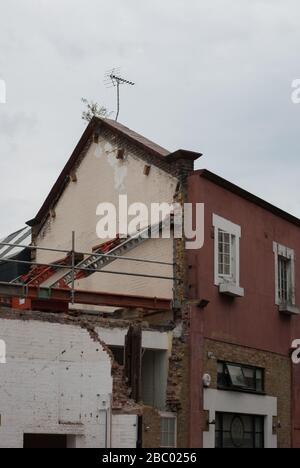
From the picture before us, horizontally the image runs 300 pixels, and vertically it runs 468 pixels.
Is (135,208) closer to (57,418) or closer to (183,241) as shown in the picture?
(183,241)

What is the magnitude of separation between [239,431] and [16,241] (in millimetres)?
11815

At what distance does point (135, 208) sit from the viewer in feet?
78.6

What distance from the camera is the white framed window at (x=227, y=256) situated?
72.4 ft

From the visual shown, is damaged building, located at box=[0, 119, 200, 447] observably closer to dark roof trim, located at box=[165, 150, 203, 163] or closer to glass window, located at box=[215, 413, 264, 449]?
dark roof trim, located at box=[165, 150, 203, 163]

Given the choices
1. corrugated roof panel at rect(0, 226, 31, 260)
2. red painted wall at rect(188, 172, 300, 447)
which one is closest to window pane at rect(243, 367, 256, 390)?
red painted wall at rect(188, 172, 300, 447)

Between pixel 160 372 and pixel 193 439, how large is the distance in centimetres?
179

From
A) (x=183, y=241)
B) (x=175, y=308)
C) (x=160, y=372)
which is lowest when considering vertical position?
(x=160, y=372)

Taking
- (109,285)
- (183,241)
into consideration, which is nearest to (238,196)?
(183,241)

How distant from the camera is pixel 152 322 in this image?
21609 millimetres

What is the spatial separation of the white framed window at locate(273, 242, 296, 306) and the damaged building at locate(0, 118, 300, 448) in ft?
0.14

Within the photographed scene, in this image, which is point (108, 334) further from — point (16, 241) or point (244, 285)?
point (16, 241)

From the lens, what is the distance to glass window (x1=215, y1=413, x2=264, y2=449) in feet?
70.0

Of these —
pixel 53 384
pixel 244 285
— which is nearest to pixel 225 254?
pixel 244 285

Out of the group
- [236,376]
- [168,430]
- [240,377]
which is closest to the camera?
[168,430]
